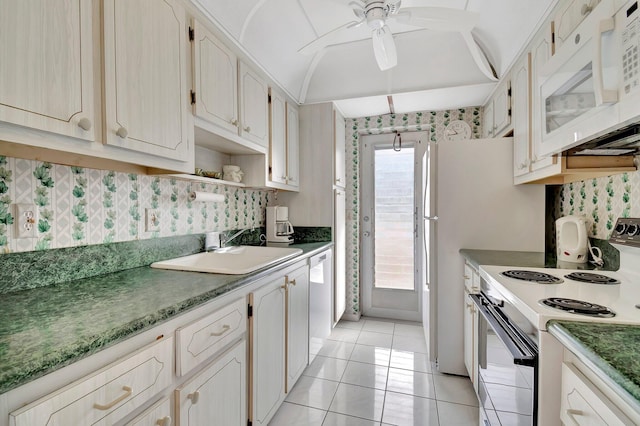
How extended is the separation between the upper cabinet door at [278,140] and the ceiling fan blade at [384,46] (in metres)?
0.93

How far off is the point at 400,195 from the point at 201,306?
260cm

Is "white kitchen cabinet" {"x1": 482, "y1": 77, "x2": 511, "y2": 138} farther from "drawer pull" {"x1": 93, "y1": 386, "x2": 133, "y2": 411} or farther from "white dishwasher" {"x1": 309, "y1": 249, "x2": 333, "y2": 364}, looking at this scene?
"drawer pull" {"x1": 93, "y1": 386, "x2": 133, "y2": 411}

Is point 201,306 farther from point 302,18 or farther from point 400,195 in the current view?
point 400,195

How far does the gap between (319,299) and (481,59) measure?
2.27 meters

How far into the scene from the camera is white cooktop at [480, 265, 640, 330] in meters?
0.84

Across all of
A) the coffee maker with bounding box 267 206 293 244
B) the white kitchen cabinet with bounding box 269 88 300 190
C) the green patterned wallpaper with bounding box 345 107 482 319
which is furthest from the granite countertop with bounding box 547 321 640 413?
the green patterned wallpaper with bounding box 345 107 482 319

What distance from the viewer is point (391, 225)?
129 inches

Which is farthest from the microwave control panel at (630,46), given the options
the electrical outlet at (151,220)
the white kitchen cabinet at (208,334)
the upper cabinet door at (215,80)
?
the electrical outlet at (151,220)

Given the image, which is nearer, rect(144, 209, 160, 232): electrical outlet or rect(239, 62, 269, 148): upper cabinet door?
rect(144, 209, 160, 232): electrical outlet

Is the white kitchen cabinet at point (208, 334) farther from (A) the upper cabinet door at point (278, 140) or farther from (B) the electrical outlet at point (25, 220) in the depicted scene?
(A) the upper cabinet door at point (278, 140)

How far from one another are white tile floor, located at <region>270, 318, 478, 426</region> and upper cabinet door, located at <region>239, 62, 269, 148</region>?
1778mm

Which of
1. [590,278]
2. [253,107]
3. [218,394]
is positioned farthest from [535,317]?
[253,107]

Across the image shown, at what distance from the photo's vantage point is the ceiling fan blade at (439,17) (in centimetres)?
137

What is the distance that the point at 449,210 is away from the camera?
2125 mm
